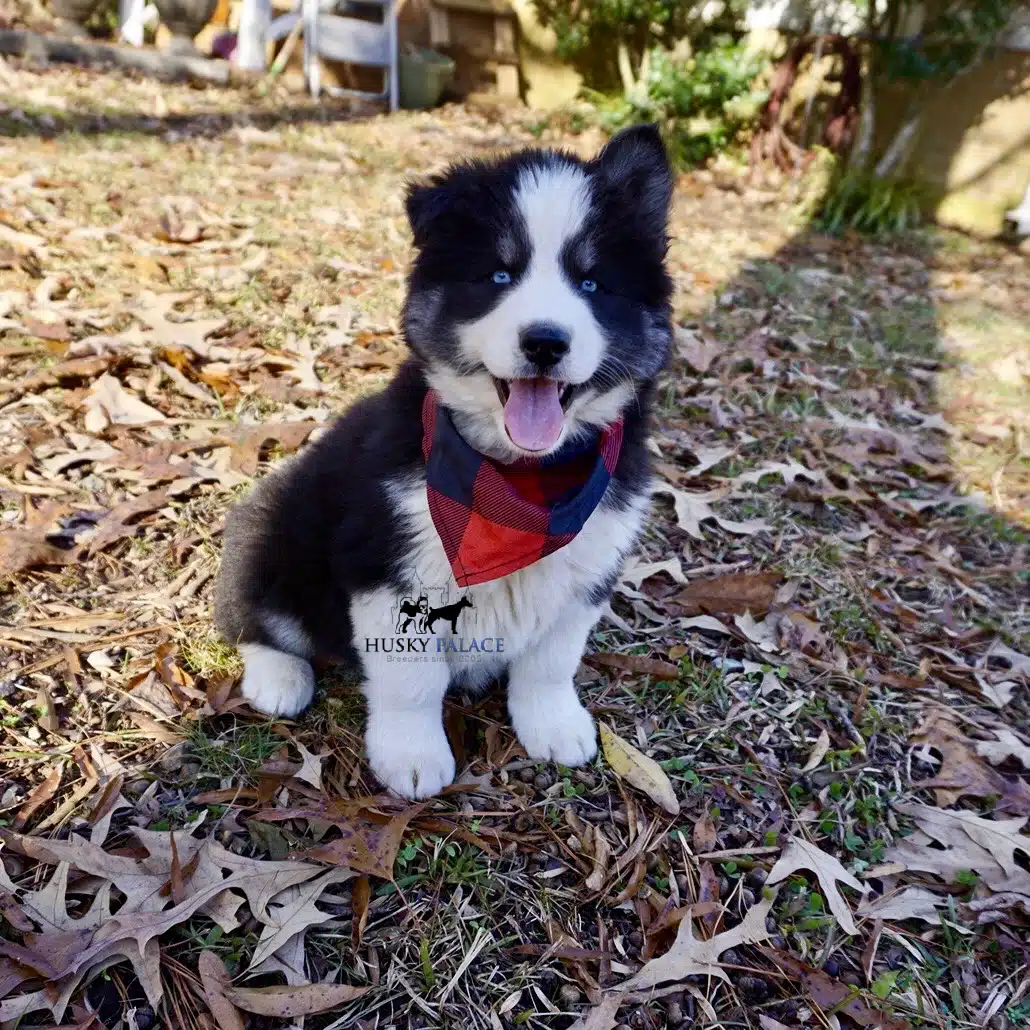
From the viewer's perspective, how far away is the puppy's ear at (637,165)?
2.13 metres

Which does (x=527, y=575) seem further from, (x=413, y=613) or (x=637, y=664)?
(x=637, y=664)

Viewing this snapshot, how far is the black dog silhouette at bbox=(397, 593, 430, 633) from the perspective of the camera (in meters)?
2.13

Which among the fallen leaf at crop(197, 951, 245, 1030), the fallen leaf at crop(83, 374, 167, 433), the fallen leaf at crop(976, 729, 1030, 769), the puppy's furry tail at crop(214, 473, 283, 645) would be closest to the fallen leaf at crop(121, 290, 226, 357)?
the fallen leaf at crop(83, 374, 167, 433)

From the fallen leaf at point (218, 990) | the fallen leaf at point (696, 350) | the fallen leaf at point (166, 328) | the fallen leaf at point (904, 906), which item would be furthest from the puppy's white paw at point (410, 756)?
the fallen leaf at point (696, 350)

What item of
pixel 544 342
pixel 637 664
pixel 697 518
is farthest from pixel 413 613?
pixel 697 518

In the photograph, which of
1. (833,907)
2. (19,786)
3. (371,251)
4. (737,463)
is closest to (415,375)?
(19,786)

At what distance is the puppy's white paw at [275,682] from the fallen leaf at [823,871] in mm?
1448

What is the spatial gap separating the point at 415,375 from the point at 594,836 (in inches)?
54.1

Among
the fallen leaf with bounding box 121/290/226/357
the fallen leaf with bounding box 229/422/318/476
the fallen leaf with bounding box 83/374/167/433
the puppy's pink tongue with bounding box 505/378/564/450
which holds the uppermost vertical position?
the puppy's pink tongue with bounding box 505/378/564/450

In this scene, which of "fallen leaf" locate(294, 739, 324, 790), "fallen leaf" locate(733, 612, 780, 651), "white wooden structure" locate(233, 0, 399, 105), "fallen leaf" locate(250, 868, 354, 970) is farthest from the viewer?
"white wooden structure" locate(233, 0, 399, 105)

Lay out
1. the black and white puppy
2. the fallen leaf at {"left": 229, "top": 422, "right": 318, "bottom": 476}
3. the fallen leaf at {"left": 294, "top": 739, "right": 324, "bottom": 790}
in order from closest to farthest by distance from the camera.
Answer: the black and white puppy
the fallen leaf at {"left": 294, "top": 739, "right": 324, "bottom": 790}
the fallen leaf at {"left": 229, "top": 422, "right": 318, "bottom": 476}

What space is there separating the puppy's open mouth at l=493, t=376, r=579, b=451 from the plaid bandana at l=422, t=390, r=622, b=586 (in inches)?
5.3

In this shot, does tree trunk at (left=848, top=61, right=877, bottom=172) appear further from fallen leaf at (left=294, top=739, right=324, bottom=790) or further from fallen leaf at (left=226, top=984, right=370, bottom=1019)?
fallen leaf at (left=226, top=984, right=370, bottom=1019)

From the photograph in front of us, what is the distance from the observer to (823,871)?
86.8 inches
